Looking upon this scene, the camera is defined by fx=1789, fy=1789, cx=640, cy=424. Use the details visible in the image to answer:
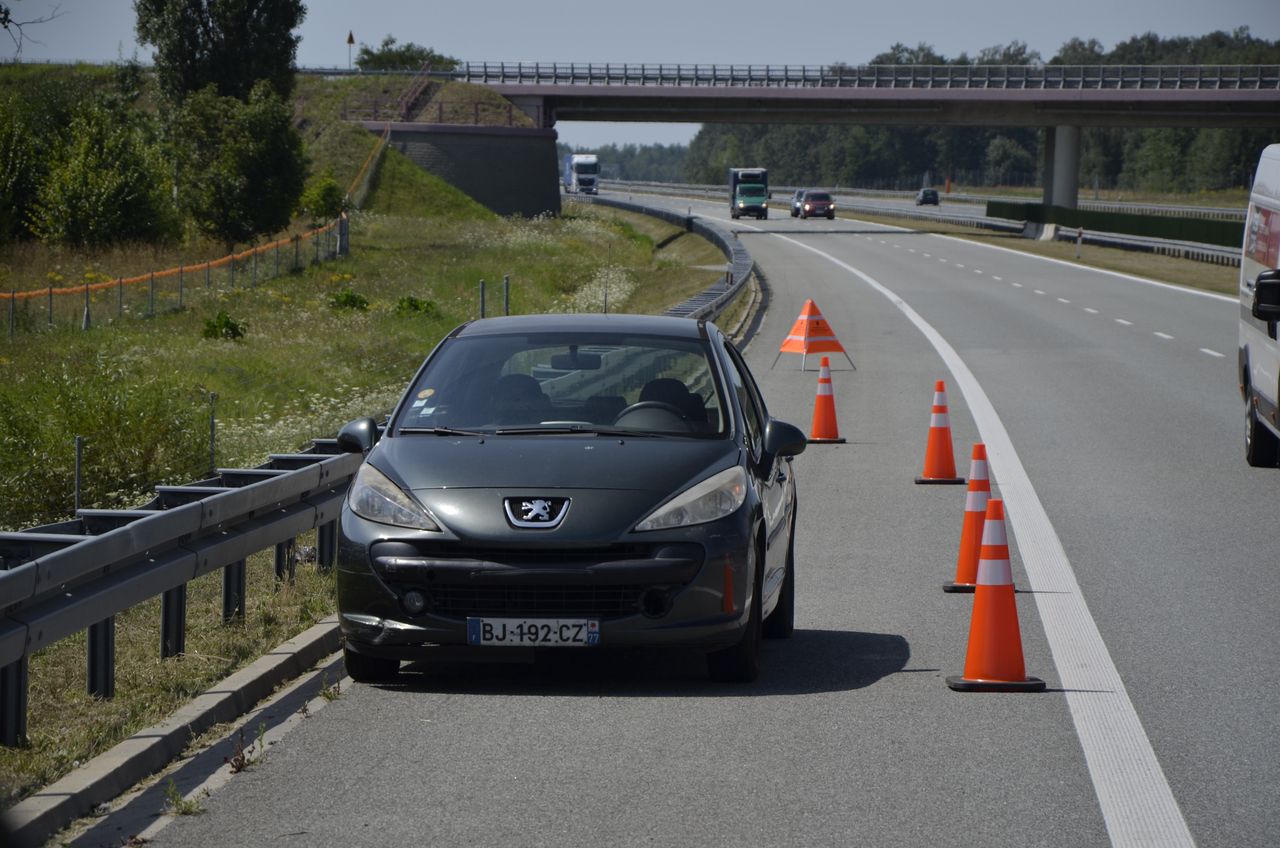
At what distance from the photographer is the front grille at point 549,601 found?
7219 millimetres

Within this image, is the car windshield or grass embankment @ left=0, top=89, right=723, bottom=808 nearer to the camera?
grass embankment @ left=0, top=89, right=723, bottom=808

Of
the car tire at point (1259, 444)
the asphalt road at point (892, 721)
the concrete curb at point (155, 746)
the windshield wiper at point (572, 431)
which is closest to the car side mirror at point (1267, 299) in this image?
the asphalt road at point (892, 721)

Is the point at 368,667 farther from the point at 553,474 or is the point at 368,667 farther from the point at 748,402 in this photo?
the point at 748,402

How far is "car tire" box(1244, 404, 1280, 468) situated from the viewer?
1535 centimetres

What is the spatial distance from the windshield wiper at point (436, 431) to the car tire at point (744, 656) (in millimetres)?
1418

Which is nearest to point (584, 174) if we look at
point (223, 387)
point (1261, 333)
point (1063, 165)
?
point (1063, 165)

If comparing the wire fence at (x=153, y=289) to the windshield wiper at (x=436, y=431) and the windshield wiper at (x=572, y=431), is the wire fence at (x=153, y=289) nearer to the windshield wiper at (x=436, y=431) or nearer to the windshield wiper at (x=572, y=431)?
the windshield wiper at (x=436, y=431)

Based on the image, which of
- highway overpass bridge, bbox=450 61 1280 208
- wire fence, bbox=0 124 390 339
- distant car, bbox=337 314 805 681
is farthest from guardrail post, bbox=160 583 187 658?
highway overpass bridge, bbox=450 61 1280 208

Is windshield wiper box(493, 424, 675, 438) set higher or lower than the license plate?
higher

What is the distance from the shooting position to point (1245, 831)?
5559 millimetres

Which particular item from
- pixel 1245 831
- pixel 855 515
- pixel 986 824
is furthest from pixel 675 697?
pixel 855 515

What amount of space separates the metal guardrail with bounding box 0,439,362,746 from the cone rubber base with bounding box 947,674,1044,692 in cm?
328

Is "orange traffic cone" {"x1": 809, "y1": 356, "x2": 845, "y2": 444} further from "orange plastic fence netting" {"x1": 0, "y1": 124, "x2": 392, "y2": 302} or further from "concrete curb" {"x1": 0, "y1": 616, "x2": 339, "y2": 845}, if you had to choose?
"orange plastic fence netting" {"x1": 0, "y1": 124, "x2": 392, "y2": 302}

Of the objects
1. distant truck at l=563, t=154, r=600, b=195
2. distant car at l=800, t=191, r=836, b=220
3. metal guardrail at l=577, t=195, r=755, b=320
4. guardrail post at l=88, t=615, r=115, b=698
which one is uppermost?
distant truck at l=563, t=154, r=600, b=195
